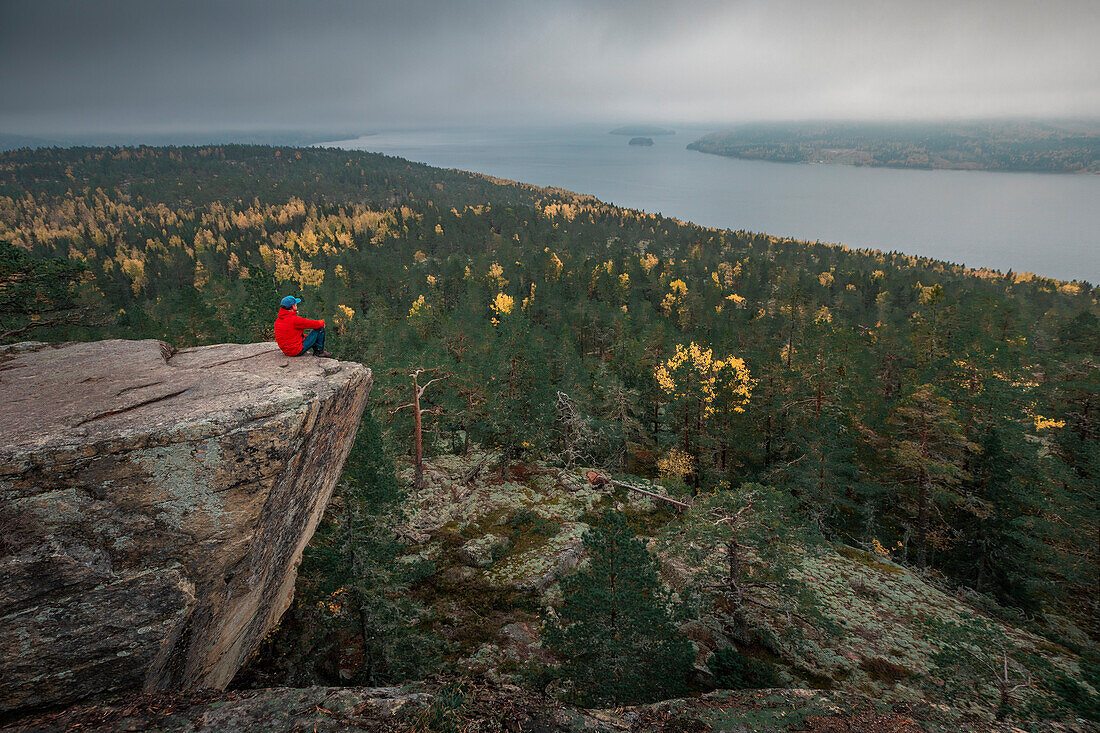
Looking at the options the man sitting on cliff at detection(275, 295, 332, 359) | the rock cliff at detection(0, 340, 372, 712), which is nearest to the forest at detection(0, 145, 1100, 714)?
the man sitting on cliff at detection(275, 295, 332, 359)

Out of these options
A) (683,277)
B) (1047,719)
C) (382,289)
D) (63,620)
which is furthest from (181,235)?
(1047,719)

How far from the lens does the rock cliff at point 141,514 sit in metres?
7.01

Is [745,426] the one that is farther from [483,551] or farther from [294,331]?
[294,331]

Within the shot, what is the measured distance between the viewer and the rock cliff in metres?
7.01

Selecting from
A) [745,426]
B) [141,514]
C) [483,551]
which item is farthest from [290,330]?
[745,426]

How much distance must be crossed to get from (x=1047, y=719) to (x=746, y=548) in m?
7.28

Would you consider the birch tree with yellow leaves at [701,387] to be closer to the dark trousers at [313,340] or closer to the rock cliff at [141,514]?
the dark trousers at [313,340]

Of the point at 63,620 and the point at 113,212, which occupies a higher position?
the point at 113,212

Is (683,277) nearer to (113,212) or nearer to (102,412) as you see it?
(102,412)

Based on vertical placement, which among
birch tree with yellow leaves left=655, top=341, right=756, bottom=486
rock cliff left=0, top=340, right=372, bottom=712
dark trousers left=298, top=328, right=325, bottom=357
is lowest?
birch tree with yellow leaves left=655, top=341, right=756, bottom=486

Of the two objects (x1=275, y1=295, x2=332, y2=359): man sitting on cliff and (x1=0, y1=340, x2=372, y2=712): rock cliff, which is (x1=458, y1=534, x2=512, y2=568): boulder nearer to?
(x1=0, y1=340, x2=372, y2=712): rock cliff

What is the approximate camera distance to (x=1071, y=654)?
18.6m

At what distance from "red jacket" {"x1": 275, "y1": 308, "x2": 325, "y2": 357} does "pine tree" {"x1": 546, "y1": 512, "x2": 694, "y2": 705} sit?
923cm

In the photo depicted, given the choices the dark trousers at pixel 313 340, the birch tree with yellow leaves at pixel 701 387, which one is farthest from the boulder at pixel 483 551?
the birch tree with yellow leaves at pixel 701 387
